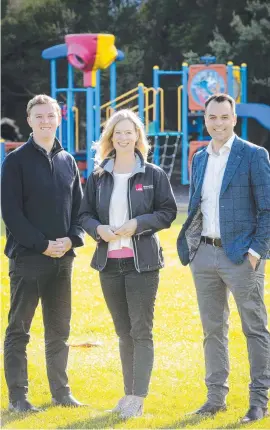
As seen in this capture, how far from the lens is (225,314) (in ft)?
17.1

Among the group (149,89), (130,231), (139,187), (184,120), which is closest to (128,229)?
(130,231)

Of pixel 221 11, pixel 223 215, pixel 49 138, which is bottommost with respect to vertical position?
pixel 223 215

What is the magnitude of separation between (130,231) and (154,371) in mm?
1538

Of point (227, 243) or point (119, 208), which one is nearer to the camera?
point (227, 243)

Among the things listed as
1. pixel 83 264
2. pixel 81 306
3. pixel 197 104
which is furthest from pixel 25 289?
pixel 197 104

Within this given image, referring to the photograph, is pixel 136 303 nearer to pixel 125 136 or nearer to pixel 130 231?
pixel 130 231

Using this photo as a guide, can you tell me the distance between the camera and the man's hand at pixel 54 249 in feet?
16.9

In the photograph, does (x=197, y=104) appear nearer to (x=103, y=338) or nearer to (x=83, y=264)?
(x=83, y=264)

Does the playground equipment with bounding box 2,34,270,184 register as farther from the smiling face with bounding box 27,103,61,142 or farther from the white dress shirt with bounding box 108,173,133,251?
the white dress shirt with bounding box 108,173,133,251

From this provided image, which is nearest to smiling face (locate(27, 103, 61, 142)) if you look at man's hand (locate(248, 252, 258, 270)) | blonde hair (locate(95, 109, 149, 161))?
blonde hair (locate(95, 109, 149, 161))

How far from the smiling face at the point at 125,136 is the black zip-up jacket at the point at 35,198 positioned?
351 mm

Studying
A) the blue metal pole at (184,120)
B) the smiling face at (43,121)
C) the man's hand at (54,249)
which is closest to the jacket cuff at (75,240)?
the man's hand at (54,249)

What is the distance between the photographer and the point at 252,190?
4980 mm

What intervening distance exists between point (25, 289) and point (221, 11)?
2168 centimetres
